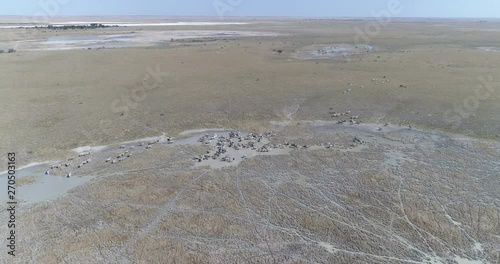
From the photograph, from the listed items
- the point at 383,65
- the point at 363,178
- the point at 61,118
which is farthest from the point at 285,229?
the point at 383,65

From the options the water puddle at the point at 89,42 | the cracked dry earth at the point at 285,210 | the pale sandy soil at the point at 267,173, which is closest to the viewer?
the cracked dry earth at the point at 285,210

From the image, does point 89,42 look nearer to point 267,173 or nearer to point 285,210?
point 267,173

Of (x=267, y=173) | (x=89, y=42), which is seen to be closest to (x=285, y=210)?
(x=267, y=173)

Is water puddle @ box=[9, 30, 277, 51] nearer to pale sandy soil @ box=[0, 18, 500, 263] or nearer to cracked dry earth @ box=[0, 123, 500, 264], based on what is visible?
pale sandy soil @ box=[0, 18, 500, 263]

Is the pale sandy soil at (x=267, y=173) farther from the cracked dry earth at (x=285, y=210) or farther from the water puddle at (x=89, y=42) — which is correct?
the water puddle at (x=89, y=42)

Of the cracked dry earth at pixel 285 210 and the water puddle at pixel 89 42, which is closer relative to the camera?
the cracked dry earth at pixel 285 210

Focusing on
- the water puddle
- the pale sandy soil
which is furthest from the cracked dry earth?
the water puddle

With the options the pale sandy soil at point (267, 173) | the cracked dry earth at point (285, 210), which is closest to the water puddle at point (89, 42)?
the pale sandy soil at point (267, 173)

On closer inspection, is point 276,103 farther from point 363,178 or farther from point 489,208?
point 489,208
